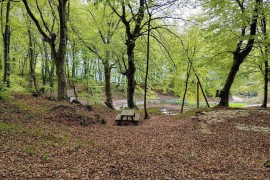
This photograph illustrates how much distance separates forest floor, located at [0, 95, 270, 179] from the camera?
16.9 ft

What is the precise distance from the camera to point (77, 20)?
19328 mm

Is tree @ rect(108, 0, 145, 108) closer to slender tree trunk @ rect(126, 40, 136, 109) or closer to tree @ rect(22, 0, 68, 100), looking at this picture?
slender tree trunk @ rect(126, 40, 136, 109)

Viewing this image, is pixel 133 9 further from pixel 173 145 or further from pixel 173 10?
pixel 173 145

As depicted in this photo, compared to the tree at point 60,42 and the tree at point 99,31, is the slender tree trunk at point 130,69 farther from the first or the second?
the tree at point 60,42

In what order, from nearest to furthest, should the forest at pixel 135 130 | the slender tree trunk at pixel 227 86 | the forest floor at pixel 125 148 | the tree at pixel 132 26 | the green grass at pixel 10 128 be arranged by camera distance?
the forest floor at pixel 125 148 < the forest at pixel 135 130 < the green grass at pixel 10 128 < the slender tree trunk at pixel 227 86 < the tree at pixel 132 26

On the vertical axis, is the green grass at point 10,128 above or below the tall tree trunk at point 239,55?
below

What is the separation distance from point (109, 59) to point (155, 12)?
20.5ft

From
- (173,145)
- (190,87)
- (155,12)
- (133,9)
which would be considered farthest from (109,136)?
(190,87)

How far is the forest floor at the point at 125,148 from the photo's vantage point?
16.9 feet

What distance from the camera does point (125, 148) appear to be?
7.57 meters

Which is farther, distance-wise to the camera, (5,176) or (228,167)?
(228,167)

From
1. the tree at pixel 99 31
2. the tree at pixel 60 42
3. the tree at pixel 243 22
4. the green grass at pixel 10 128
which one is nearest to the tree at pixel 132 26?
the tree at pixel 99 31

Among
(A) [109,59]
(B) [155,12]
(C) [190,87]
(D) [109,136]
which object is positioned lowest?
(D) [109,136]

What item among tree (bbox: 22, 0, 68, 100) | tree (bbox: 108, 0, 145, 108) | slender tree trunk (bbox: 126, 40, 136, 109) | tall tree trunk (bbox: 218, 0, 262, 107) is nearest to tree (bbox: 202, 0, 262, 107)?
tall tree trunk (bbox: 218, 0, 262, 107)
